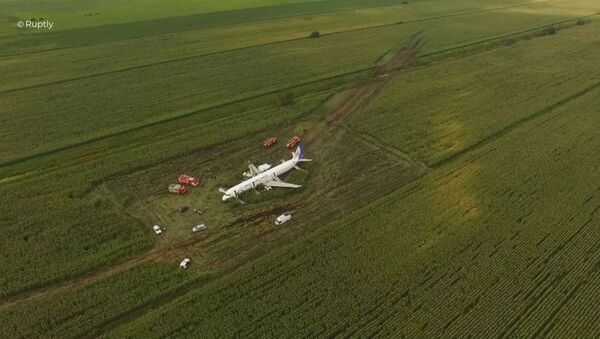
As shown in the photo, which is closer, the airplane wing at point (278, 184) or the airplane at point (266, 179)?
the airplane at point (266, 179)

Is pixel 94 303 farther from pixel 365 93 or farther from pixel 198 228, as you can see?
pixel 365 93

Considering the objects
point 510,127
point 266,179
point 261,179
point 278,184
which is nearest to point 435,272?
point 278,184

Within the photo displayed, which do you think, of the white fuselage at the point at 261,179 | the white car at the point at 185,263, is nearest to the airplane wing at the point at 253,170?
the white fuselage at the point at 261,179

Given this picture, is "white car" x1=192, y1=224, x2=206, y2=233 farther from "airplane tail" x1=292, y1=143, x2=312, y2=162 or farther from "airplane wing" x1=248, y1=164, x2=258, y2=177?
"airplane tail" x1=292, y1=143, x2=312, y2=162

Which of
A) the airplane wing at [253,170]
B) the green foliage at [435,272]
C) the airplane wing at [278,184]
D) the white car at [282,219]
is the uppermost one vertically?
the airplane wing at [253,170]

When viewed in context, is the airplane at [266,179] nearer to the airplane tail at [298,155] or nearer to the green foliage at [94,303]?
the airplane tail at [298,155]

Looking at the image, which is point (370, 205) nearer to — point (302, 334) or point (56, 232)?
point (302, 334)
